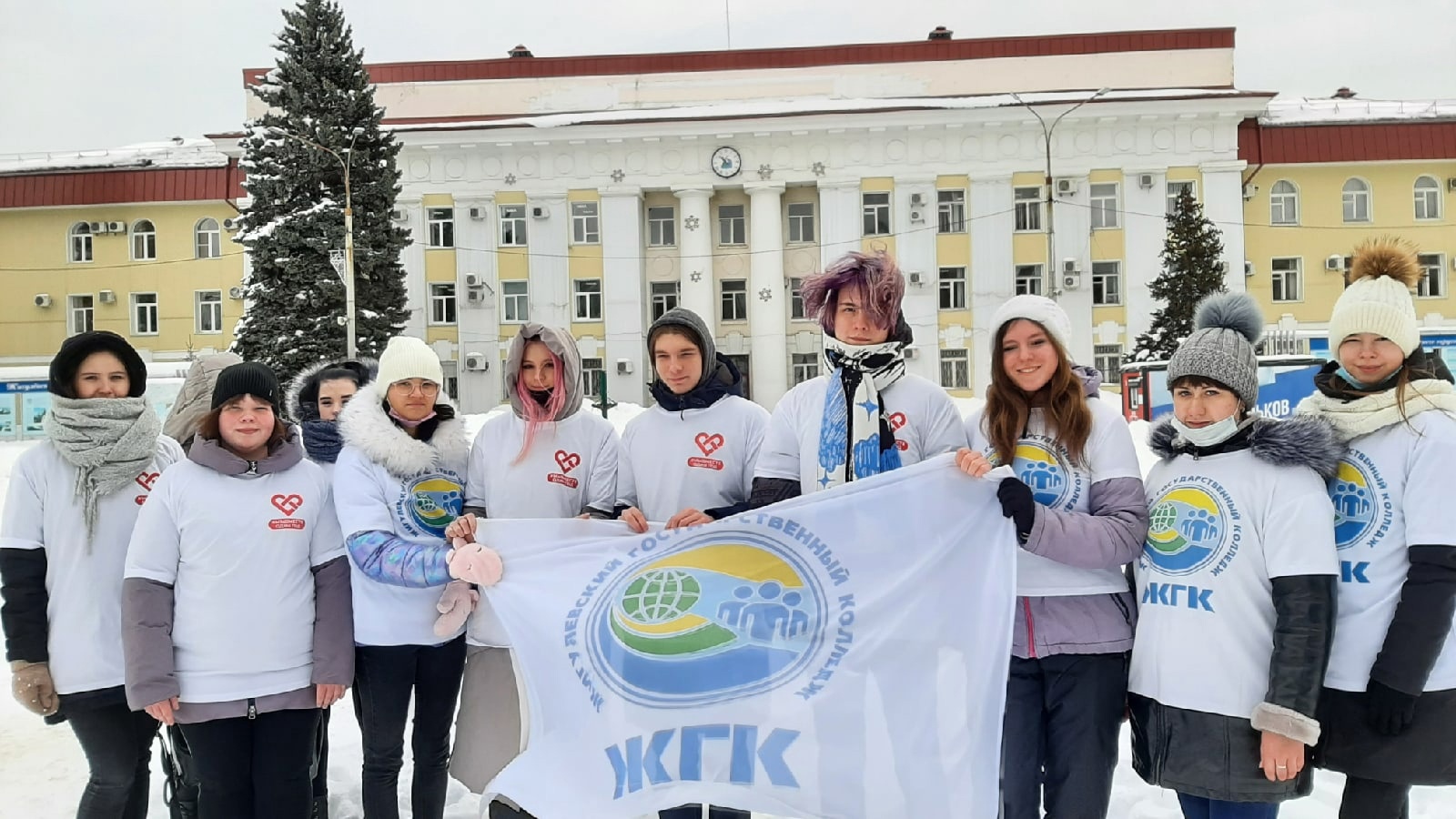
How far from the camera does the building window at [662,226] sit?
117ft

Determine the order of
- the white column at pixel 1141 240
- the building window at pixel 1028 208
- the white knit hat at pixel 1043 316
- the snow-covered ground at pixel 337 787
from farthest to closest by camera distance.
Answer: the building window at pixel 1028 208 < the white column at pixel 1141 240 < the snow-covered ground at pixel 337 787 < the white knit hat at pixel 1043 316

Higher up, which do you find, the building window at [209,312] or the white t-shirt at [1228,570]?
the building window at [209,312]

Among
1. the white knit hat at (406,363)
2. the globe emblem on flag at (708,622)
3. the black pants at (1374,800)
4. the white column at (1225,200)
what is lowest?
the black pants at (1374,800)

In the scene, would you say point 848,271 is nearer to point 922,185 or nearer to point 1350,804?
point 1350,804

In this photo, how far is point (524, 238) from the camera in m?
35.1

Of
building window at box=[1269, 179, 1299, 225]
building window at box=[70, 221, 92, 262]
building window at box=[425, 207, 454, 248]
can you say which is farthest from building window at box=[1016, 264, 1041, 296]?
building window at box=[70, 221, 92, 262]

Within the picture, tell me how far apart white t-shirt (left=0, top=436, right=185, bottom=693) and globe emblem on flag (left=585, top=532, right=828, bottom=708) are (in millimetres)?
1733

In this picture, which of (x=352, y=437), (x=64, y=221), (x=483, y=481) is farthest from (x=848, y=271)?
(x=64, y=221)

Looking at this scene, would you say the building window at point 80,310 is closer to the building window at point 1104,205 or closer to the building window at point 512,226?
the building window at point 512,226

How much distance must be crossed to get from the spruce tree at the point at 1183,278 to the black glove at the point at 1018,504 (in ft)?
88.1

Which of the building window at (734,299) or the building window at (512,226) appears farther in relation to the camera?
the building window at (734,299)

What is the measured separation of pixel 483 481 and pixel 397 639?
0.66 metres

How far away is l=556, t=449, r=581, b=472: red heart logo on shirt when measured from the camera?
382 cm

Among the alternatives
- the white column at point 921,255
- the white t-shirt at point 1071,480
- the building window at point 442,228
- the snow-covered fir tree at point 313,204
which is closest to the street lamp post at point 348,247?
the snow-covered fir tree at point 313,204
